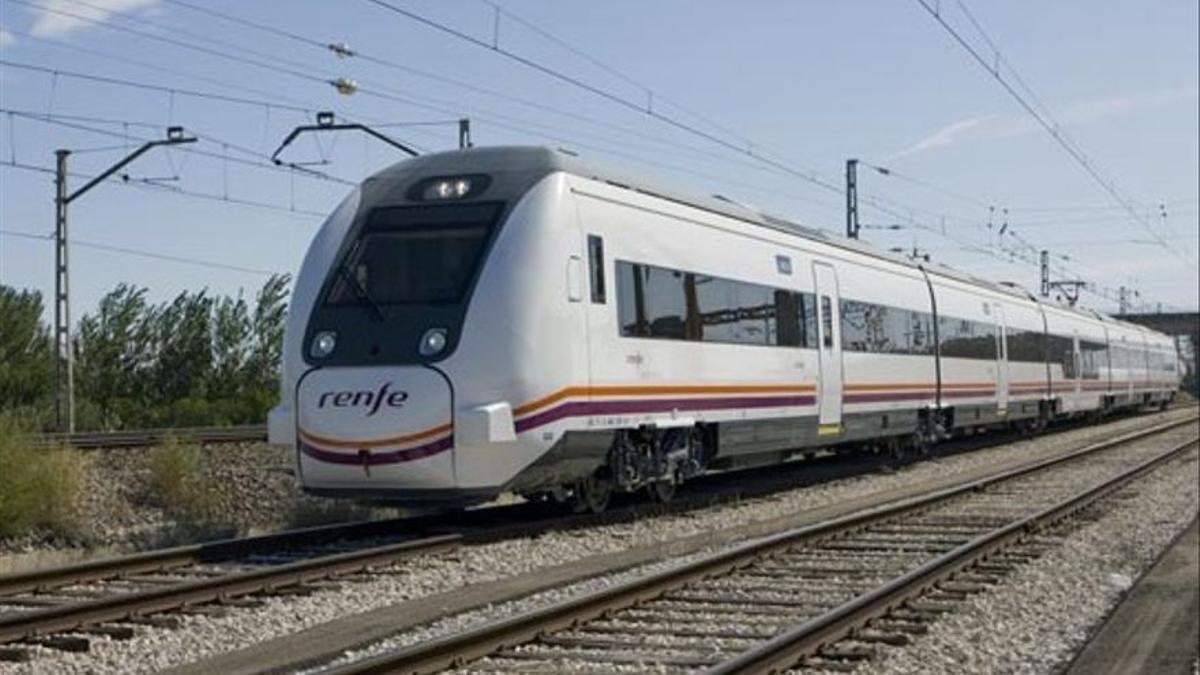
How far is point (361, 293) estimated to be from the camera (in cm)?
1393

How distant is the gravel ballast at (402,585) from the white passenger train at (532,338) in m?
0.57

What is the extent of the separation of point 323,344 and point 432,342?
1.12 m

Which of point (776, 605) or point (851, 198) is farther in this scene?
point (851, 198)

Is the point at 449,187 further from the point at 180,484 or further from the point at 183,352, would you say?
the point at 183,352

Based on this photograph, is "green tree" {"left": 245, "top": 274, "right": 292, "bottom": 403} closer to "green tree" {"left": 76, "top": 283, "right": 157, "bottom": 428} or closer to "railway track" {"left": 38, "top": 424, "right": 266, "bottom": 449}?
"green tree" {"left": 76, "top": 283, "right": 157, "bottom": 428}

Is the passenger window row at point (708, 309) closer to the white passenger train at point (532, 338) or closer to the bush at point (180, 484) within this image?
the white passenger train at point (532, 338)

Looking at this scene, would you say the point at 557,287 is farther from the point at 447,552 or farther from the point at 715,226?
the point at 715,226

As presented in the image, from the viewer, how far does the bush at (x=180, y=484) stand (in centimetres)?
2358

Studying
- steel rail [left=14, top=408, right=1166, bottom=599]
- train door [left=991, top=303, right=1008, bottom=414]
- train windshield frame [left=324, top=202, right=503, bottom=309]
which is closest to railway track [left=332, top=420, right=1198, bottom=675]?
steel rail [left=14, top=408, right=1166, bottom=599]

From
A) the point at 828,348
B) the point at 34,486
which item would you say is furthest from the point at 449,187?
the point at 34,486

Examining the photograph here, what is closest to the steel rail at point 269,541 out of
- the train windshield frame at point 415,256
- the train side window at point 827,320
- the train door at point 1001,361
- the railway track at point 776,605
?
the train windshield frame at point 415,256

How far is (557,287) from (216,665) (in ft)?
20.5

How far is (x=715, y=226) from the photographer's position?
1761 cm

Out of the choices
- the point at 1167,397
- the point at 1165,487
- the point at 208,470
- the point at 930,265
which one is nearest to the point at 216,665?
the point at 1165,487
